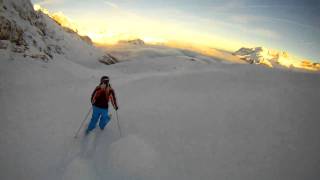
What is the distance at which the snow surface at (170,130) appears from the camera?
680cm

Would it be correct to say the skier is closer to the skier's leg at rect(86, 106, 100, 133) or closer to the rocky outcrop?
the skier's leg at rect(86, 106, 100, 133)

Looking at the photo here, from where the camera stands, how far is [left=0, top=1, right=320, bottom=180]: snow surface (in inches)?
268

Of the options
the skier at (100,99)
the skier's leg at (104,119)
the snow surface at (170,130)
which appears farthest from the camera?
the skier's leg at (104,119)

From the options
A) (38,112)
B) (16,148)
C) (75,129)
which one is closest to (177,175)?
(75,129)

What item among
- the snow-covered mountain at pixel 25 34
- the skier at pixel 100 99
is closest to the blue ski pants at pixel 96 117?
the skier at pixel 100 99

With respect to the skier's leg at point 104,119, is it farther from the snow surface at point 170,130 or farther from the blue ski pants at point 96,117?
the snow surface at point 170,130

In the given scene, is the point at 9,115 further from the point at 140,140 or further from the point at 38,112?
the point at 140,140

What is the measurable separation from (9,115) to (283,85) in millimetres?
14024

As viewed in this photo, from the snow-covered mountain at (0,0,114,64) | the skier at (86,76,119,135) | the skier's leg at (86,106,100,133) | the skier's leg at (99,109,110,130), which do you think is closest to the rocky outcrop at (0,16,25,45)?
the snow-covered mountain at (0,0,114,64)

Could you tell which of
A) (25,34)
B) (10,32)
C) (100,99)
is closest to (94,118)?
(100,99)

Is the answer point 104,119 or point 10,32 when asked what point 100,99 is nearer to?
point 104,119

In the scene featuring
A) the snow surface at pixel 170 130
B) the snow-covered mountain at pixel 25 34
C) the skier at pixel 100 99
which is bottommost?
the snow surface at pixel 170 130

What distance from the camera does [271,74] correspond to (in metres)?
14.6

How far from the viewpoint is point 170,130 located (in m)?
9.00
